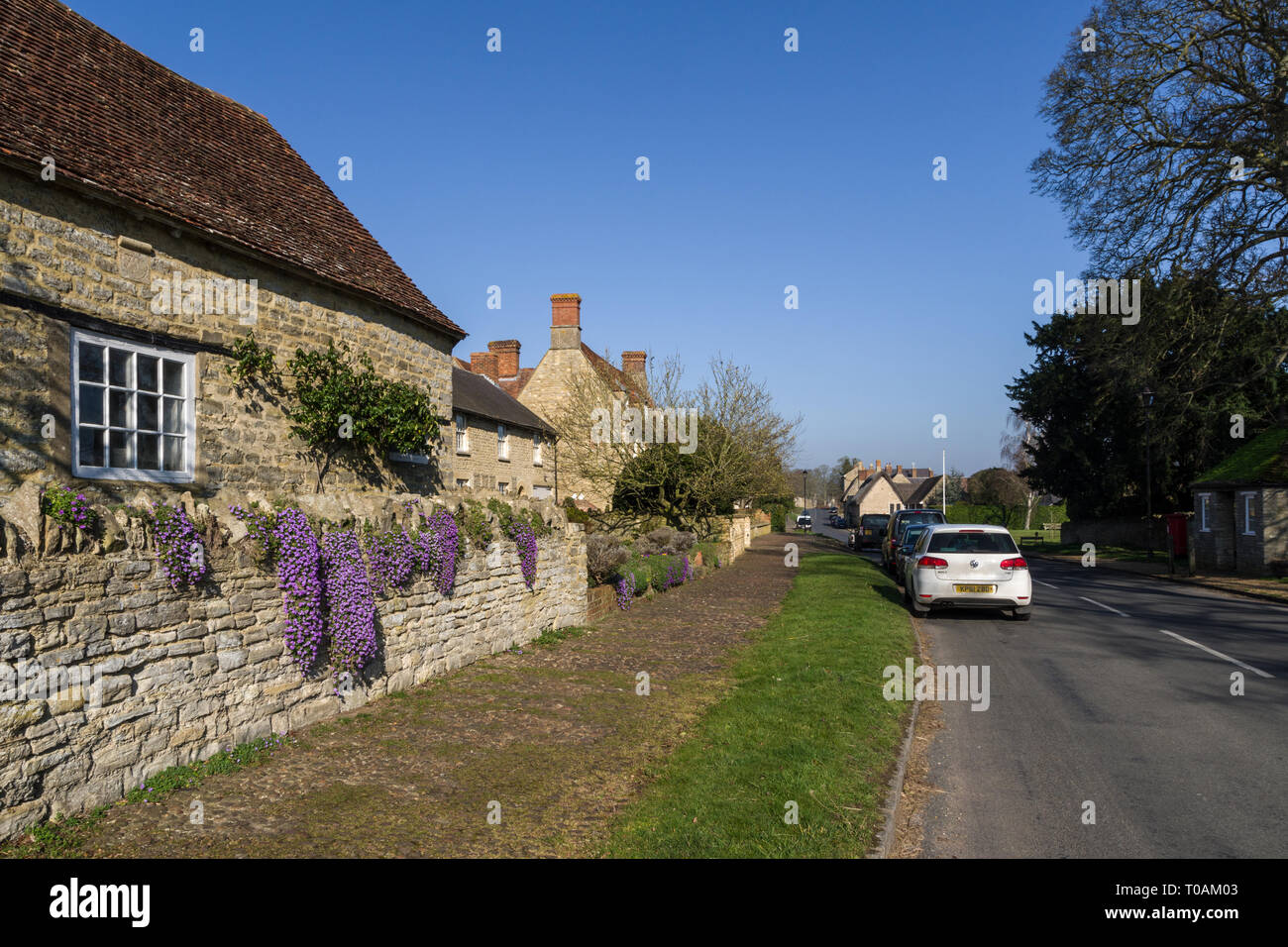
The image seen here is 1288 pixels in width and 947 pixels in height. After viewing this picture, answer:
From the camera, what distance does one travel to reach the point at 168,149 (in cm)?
1166

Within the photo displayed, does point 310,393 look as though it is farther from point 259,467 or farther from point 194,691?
point 194,691

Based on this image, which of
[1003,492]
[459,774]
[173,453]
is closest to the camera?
[459,774]

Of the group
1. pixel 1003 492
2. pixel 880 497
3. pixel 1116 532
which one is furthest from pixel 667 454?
pixel 880 497

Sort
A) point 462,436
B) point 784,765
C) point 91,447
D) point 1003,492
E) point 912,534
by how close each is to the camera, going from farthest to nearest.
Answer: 1. point 1003,492
2. point 462,436
3. point 912,534
4. point 91,447
5. point 784,765

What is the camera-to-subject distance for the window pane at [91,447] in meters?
9.25

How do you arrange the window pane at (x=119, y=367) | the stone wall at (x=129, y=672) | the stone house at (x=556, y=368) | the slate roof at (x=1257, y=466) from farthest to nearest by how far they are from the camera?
the stone house at (x=556, y=368), the slate roof at (x=1257, y=466), the window pane at (x=119, y=367), the stone wall at (x=129, y=672)

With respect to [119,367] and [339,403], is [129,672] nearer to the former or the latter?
[119,367]

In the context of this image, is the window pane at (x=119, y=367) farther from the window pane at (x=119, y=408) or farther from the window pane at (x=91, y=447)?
the window pane at (x=91, y=447)

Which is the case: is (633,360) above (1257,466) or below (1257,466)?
above

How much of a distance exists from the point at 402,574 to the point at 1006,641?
8818mm

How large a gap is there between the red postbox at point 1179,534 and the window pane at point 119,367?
3010cm

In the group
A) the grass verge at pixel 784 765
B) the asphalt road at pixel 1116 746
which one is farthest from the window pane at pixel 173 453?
the asphalt road at pixel 1116 746

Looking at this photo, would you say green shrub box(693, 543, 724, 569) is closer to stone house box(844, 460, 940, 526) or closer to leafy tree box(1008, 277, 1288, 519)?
leafy tree box(1008, 277, 1288, 519)

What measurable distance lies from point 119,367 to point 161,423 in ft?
2.93
